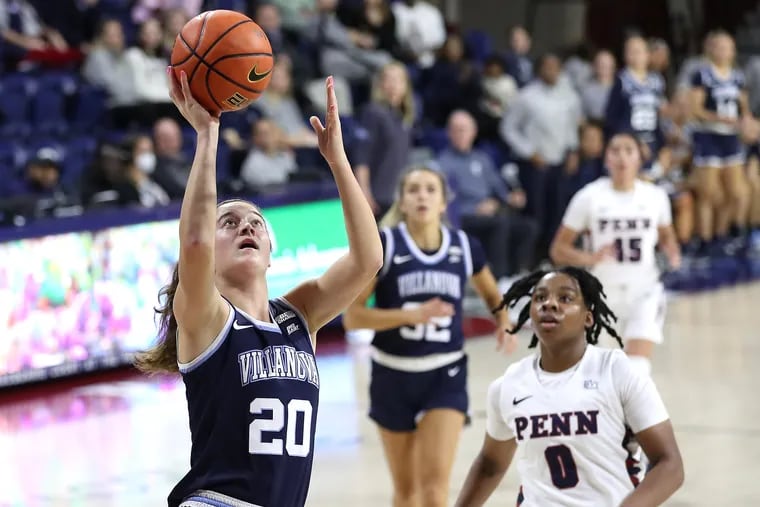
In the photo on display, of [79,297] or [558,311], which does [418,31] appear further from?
[558,311]

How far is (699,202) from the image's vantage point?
645 inches

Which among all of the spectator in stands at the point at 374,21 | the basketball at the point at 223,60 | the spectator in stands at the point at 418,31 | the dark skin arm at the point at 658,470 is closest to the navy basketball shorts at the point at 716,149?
the spectator in stands at the point at 418,31

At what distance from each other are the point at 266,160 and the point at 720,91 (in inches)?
206

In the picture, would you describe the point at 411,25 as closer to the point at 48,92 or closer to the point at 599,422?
the point at 48,92

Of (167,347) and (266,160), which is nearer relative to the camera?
(167,347)

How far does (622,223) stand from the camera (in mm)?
8797

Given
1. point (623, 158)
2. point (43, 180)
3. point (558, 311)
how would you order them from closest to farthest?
point (558, 311), point (623, 158), point (43, 180)

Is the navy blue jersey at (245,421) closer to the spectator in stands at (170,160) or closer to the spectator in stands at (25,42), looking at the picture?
the spectator in stands at (170,160)

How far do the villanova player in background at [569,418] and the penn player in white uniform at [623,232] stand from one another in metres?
3.81

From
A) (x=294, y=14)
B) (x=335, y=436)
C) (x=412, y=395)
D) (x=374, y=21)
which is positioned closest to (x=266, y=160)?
(x=294, y=14)

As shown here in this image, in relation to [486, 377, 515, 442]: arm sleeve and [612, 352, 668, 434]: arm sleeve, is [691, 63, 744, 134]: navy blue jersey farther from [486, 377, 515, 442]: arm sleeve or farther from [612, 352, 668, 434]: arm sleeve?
[612, 352, 668, 434]: arm sleeve

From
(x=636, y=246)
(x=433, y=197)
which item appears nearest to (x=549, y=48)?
(x=636, y=246)

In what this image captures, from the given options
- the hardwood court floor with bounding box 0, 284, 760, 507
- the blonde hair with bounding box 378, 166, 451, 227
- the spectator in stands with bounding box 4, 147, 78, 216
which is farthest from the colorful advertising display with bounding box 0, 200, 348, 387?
the blonde hair with bounding box 378, 166, 451, 227

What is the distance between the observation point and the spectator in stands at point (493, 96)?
16500 millimetres
